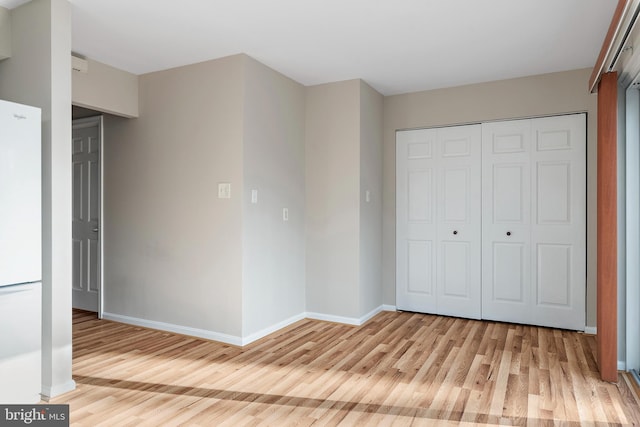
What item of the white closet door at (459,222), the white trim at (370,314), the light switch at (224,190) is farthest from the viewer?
the white closet door at (459,222)

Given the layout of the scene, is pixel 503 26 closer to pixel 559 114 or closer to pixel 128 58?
pixel 559 114

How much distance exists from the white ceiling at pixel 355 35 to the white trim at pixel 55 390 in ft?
8.00

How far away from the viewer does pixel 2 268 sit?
8.04 ft

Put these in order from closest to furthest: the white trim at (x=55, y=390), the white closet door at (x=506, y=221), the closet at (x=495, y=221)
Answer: the white trim at (x=55, y=390) < the closet at (x=495, y=221) < the white closet door at (x=506, y=221)

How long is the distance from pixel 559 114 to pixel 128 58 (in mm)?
4003

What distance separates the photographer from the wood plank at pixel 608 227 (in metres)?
2.92

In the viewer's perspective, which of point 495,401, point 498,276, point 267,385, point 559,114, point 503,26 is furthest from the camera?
point 498,276

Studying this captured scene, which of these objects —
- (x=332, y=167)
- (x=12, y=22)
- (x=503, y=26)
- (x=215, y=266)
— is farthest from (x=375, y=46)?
(x=12, y=22)

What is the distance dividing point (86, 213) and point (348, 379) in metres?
3.53

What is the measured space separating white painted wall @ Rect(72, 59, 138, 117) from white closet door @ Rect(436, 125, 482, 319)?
317 centimetres

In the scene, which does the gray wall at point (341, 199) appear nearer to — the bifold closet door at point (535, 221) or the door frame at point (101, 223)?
the bifold closet door at point (535, 221)

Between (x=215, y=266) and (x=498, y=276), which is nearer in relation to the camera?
(x=215, y=266)

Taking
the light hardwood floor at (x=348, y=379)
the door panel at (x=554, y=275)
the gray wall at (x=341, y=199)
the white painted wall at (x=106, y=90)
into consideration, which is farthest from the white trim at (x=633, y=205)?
the white painted wall at (x=106, y=90)

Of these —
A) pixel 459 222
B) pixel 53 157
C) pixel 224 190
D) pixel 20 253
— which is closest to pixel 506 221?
pixel 459 222
